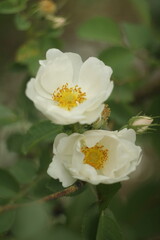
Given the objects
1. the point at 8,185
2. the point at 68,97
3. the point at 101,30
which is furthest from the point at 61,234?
the point at 101,30

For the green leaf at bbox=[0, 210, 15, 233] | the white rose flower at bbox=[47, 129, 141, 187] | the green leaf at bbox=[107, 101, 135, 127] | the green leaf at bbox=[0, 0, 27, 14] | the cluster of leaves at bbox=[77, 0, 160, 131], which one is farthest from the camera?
the cluster of leaves at bbox=[77, 0, 160, 131]

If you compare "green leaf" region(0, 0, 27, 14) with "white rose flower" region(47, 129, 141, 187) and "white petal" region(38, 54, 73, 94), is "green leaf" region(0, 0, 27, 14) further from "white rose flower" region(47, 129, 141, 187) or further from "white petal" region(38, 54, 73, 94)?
"white rose flower" region(47, 129, 141, 187)

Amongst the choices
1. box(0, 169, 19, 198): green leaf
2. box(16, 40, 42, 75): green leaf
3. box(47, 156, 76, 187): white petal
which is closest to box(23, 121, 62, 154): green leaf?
box(47, 156, 76, 187): white petal

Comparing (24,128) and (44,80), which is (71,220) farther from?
(44,80)

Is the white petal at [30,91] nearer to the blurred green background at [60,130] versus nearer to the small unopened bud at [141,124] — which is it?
the blurred green background at [60,130]

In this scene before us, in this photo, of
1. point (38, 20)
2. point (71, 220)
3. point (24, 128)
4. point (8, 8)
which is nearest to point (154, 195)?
point (71, 220)
